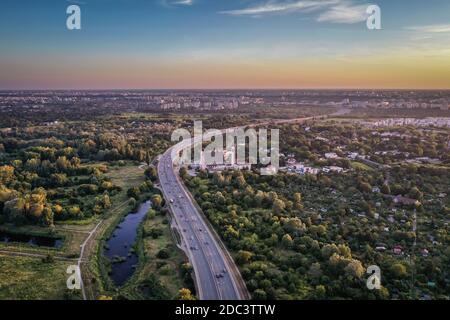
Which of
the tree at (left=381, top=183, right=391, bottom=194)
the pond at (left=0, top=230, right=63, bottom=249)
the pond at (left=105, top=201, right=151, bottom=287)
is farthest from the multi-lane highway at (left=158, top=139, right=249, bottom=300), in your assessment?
the tree at (left=381, top=183, right=391, bottom=194)

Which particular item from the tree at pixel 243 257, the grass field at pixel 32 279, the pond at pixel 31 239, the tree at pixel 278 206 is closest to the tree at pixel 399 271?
the tree at pixel 243 257

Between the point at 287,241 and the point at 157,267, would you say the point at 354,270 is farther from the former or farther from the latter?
the point at 157,267

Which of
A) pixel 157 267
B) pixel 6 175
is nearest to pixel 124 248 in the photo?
pixel 157 267

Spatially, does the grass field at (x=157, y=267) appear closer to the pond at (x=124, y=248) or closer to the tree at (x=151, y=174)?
the pond at (x=124, y=248)

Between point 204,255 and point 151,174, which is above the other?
point 151,174

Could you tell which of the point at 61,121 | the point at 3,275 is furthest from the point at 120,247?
the point at 61,121

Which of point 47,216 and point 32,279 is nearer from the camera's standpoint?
point 32,279
